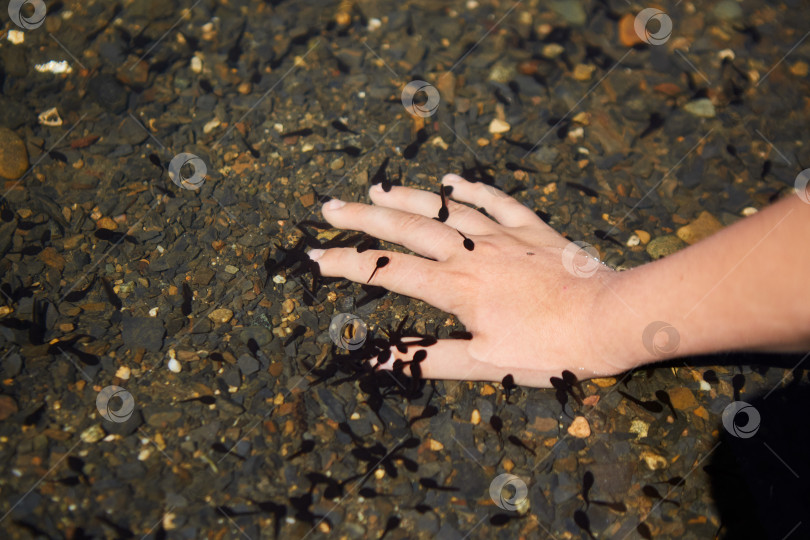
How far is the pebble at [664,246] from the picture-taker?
166 inches

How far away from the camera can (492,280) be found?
3.60m

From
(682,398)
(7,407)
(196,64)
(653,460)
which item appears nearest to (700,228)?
(682,398)

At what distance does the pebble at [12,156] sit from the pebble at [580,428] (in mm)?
4354

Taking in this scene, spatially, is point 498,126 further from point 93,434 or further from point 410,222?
point 93,434

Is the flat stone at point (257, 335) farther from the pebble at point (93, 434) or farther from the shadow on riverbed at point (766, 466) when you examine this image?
the shadow on riverbed at point (766, 466)

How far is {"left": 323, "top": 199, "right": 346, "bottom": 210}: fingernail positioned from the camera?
4066 millimetres

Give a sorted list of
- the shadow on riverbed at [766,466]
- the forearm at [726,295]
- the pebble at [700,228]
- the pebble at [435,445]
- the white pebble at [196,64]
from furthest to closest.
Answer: the white pebble at [196,64] → the pebble at [700,228] → the pebble at [435,445] → the shadow on riverbed at [766,466] → the forearm at [726,295]

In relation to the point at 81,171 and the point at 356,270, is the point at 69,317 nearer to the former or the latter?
the point at 81,171

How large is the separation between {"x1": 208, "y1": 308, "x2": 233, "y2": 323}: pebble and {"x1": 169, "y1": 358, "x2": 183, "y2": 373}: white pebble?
36cm

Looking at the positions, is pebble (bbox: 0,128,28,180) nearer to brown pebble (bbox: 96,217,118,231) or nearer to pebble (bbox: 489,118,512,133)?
brown pebble (bbox: 96,217,118,231)

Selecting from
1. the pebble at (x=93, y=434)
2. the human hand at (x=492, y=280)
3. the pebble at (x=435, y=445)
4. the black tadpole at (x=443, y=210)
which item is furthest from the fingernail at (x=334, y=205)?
the pebble at (x=93, y=434)

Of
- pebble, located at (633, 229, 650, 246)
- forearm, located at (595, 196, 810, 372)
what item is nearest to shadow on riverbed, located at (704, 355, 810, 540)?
forearm, located at (595, 196, 810, 372)

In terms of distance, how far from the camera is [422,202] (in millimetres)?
4113

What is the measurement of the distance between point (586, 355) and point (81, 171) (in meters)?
3.91
